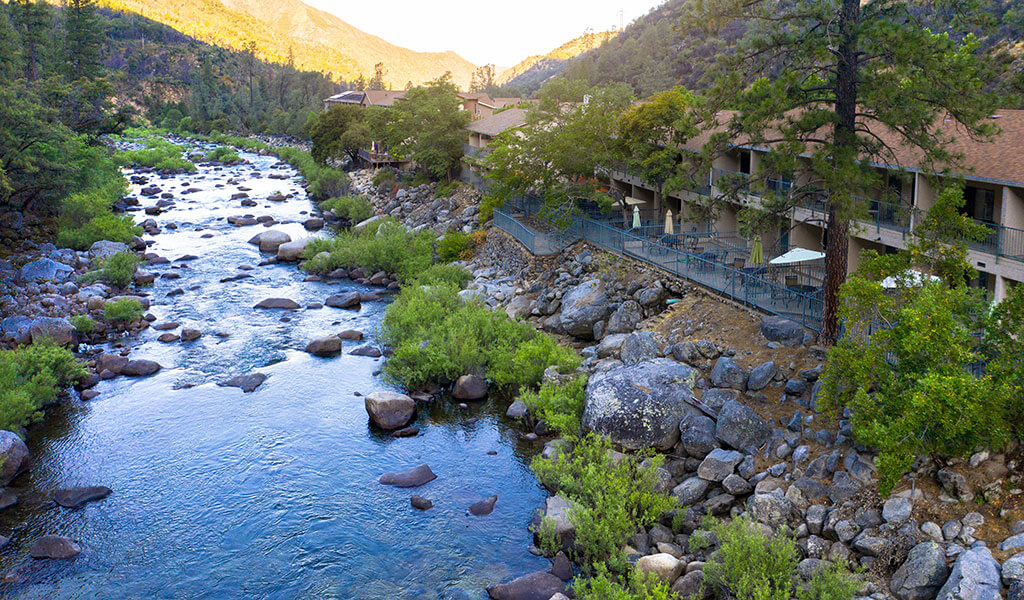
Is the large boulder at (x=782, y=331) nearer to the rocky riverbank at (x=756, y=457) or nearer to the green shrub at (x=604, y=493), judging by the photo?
the rocky riverbank at (x=756, y=457)

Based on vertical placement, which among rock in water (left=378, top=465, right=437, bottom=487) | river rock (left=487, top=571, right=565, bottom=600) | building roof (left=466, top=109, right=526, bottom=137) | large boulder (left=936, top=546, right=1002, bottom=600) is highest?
building roof (left=466, top=109, right=526, bottom=137)

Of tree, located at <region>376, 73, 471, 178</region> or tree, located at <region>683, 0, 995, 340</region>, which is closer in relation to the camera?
tree, located at <region>683, 0, 995, 340</region>

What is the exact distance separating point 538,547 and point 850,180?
1098cm

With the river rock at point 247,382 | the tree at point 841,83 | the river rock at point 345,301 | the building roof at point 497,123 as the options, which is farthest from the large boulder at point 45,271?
the tree at point 841,83

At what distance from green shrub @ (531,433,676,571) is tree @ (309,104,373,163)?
5756 cm

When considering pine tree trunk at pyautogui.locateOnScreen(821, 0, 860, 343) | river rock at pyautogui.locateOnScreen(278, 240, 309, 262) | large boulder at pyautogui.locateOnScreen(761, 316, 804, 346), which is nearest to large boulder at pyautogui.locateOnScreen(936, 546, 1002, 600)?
pine tree trunk at pyautogui.locateOnScreen(821, 0, 860, 343)

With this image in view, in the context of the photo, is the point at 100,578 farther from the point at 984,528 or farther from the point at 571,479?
the point at 984,528

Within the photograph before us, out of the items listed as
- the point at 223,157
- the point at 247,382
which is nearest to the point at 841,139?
the point at 247,382

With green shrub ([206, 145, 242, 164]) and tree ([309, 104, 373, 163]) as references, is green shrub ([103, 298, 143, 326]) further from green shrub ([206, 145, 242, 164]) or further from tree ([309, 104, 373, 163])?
green shrub ([206, 145, 242, 164])

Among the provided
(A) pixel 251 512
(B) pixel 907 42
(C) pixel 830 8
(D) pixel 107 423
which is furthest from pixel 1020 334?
(D) pixel 107 423

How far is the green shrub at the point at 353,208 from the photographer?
55.6 metres

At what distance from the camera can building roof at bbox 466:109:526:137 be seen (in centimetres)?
5172

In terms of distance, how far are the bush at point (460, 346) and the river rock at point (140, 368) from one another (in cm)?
847

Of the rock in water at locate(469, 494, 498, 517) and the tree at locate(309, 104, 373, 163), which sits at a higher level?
the tree at locate(309, 104, 373, 163)
